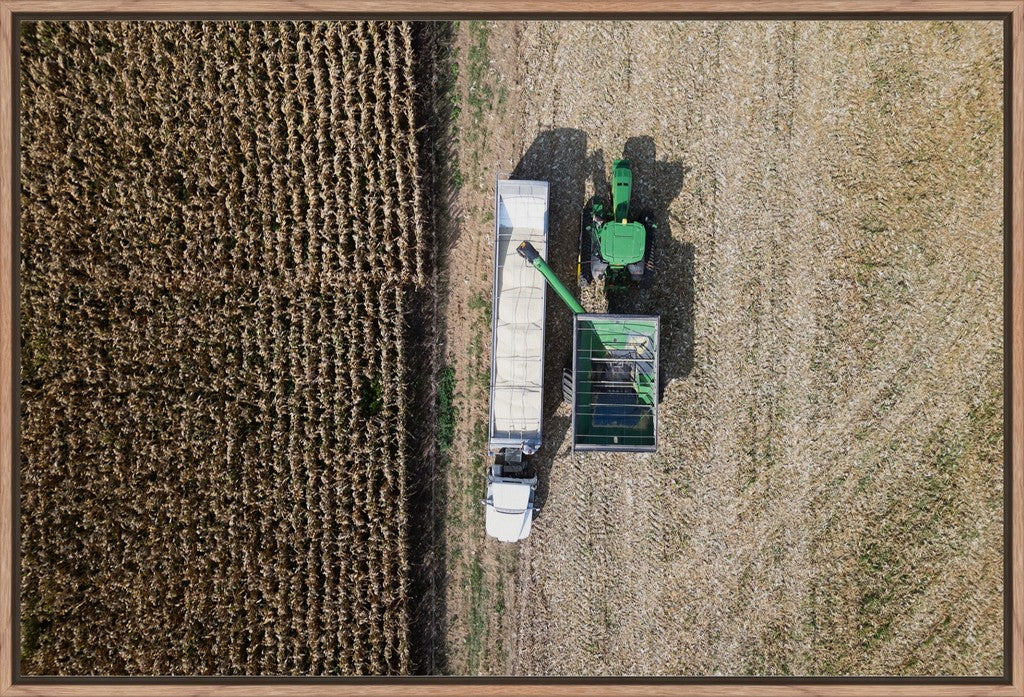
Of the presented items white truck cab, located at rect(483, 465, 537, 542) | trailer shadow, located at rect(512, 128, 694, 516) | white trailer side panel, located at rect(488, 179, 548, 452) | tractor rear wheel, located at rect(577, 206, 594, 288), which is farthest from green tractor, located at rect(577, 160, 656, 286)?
white truck cab, located at rect(483, 465, 537, 542)

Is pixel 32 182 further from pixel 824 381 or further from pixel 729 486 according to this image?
pixel 824 381

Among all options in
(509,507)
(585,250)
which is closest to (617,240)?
(585,250)

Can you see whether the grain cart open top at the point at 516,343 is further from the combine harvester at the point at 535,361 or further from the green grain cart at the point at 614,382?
the green grain cart at the point at 614,382

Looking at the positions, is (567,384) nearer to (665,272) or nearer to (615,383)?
(615,383)

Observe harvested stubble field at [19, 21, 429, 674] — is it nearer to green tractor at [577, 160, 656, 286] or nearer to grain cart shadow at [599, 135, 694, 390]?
green tractor at [577, 160, 656, 286]

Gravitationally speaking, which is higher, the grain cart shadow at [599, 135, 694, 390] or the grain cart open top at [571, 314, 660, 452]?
the grain cart shadow at [599, 135, 694, 390]

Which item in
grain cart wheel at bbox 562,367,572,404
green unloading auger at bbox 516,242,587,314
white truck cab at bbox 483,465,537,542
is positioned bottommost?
white truck cab at bbox 483,465,537,542
